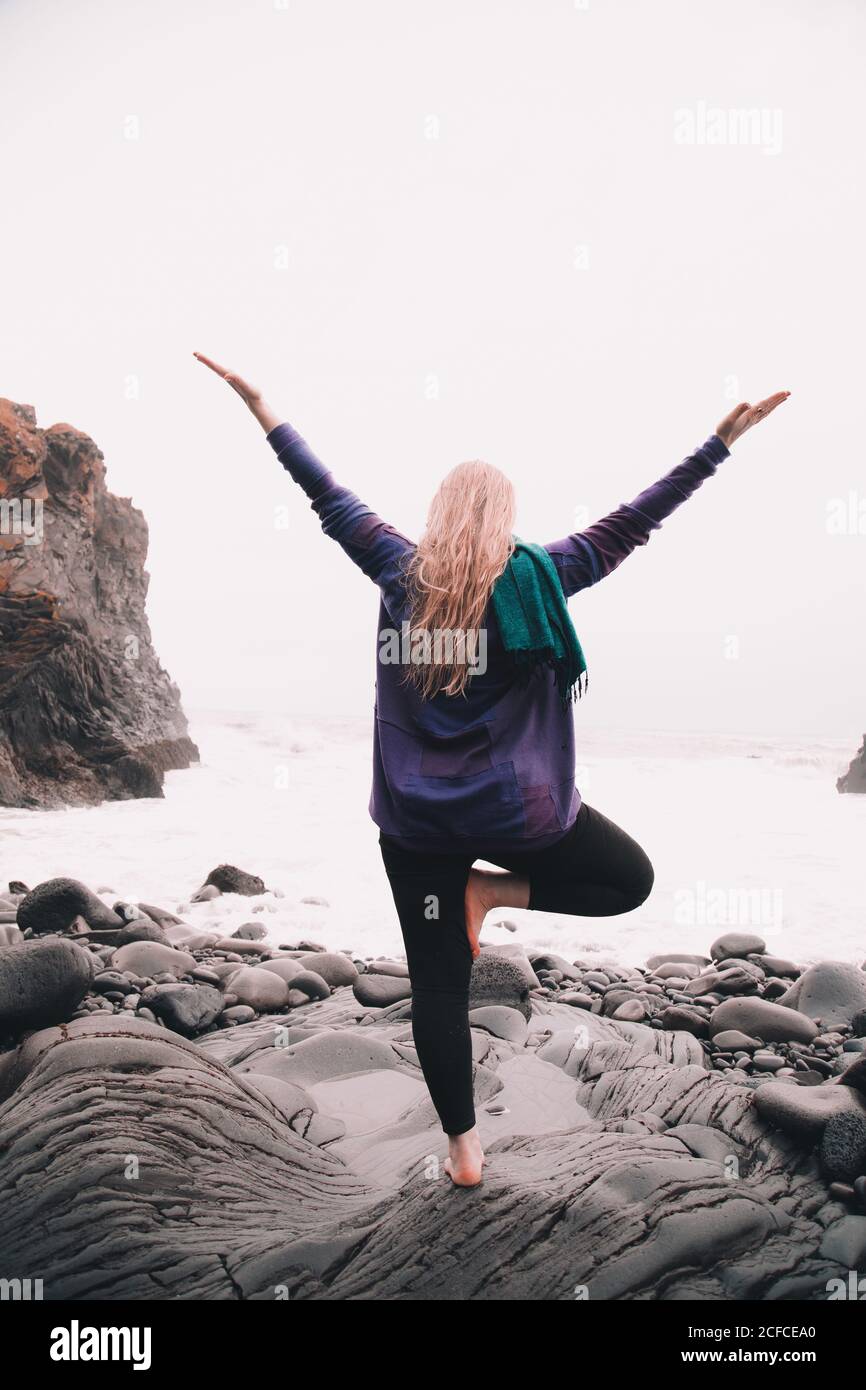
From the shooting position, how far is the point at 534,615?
243 centimetres

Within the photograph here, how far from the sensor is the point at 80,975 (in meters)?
3.99

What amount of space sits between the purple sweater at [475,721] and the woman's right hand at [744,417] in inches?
2.6

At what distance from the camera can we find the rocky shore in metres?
2.51

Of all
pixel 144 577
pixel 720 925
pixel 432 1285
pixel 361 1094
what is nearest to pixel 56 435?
pixel 144 577

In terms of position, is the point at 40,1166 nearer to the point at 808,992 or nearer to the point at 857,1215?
the point at 857,1215

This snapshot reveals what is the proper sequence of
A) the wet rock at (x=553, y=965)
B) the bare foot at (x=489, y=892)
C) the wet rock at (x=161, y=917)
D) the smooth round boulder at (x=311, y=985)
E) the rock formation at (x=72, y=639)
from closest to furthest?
1. the bare foot at (x=489, y=892)
2. the smooth round boulder at (x=311, y=985)
3. the wet rock at (x=553, y=965)
4. the wet rock at (x=161, y=917)
5. the rock formation at (x=72, y=639)

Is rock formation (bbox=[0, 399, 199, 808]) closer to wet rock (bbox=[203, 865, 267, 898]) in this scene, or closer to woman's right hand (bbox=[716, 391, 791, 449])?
wet rock (bbox=[203, 865, 267, 898])

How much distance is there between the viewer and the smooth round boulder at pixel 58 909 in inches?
240

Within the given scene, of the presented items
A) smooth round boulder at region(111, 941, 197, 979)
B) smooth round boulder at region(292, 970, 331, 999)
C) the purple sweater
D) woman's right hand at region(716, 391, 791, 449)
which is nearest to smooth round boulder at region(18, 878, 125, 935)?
smooth round boulder at region(111, 941, 197, 979)

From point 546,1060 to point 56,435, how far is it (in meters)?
17.0

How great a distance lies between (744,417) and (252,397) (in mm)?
1566

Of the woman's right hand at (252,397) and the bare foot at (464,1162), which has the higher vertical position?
the woman's right hand at (252,397)

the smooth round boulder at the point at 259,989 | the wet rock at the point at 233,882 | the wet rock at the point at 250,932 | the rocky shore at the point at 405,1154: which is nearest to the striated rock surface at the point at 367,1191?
the rocky shore at the point at 405,1154

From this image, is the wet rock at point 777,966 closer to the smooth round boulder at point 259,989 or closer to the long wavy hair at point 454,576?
the smooth round boulder at point 259,989
